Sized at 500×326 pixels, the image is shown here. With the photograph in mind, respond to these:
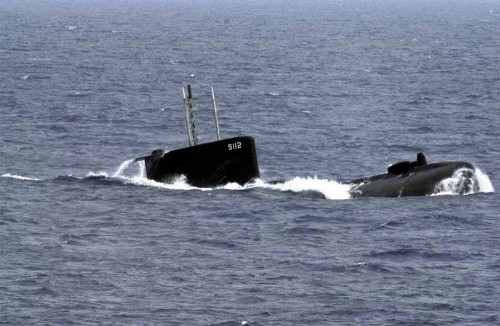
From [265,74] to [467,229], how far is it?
8747 centimetres

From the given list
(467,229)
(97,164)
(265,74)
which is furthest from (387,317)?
(265,74)

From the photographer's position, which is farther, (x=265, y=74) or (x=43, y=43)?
(x=43, y=43)

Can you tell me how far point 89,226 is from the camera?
190ft

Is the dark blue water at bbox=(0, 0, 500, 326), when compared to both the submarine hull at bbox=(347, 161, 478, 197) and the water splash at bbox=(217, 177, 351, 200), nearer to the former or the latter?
the water splash at bbox=(217, 177, 351, 200)

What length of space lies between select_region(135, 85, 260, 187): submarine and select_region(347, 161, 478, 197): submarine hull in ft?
20.2

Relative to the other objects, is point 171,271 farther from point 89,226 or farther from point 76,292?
point 89,226

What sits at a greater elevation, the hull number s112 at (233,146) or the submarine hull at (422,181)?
the hull number s112 at (233,146)

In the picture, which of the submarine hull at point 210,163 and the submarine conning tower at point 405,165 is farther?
the submarine conning tower at point 405,165

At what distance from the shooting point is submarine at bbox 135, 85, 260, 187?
62.6m

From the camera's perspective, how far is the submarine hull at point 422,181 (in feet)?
207

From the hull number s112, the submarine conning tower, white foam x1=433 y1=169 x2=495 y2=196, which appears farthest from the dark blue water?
the hull number s112

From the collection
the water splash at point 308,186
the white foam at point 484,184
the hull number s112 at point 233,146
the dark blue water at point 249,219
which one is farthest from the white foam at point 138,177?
the white foam at point 484,184

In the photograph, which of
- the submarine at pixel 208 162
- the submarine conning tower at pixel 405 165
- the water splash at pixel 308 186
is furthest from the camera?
the water splash at pixel 308 186

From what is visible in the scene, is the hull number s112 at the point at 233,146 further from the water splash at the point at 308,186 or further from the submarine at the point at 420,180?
the submarine at the point at 420,180
